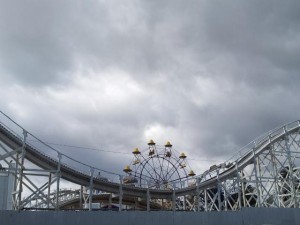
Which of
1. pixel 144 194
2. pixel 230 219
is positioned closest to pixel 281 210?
pixel 230 219

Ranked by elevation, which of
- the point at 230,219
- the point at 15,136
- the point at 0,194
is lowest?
the point at 230,219

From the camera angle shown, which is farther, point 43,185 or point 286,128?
point 286,128

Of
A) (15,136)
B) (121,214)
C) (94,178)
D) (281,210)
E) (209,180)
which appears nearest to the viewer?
(121,214)

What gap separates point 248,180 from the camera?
100 feet

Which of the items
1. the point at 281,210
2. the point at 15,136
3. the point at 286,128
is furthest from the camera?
the point at 286,128

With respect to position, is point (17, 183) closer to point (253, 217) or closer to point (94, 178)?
point (94, 178)

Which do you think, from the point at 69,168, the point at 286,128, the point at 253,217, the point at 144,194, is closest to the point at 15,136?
the point at 69,168

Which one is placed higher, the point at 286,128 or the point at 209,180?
the point at 286,128

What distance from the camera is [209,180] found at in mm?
33219

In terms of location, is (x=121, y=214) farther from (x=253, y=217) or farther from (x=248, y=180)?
(x=248, y=180)

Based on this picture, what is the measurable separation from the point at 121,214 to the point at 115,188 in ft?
32.7

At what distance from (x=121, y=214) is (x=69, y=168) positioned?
7.73m

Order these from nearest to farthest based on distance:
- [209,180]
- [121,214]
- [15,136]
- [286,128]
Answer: [121,214] < [15,136] < [286,128] < [209,180]

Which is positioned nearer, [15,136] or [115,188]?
[15,136]
